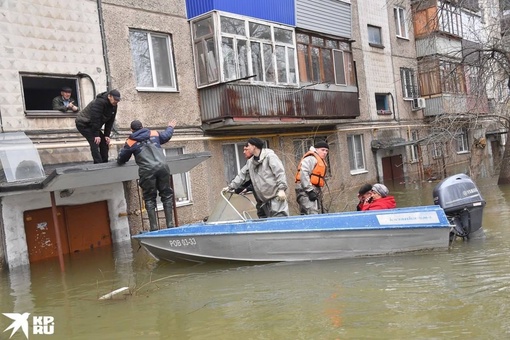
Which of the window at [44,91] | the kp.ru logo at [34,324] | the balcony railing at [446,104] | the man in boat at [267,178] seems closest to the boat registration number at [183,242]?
the man in boat at [267,178]

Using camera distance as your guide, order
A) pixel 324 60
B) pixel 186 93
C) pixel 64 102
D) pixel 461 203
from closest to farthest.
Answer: pixel 461 203
pixel 64 102
pixel 186 93
pixel 324 60

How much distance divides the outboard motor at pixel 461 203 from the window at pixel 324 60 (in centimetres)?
959

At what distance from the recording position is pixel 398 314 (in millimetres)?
5258

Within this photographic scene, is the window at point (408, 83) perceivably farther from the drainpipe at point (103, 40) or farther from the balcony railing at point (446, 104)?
the drainpipe at point (103, 40)

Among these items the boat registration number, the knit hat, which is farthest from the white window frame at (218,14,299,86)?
the boat registration number

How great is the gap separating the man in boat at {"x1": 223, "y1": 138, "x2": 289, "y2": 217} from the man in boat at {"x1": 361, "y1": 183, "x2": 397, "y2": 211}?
4.23 ft

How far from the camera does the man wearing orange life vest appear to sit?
8.74 metres

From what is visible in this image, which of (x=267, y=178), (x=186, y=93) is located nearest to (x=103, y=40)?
(x=186, y=93)

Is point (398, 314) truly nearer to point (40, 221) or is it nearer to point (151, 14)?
point (40, 221)

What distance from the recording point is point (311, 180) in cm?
877

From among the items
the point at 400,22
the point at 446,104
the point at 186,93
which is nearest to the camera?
the point at 186,93

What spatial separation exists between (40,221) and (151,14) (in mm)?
5897

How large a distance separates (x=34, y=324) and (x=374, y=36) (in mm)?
20119

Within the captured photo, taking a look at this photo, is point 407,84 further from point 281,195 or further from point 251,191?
point 281,195
